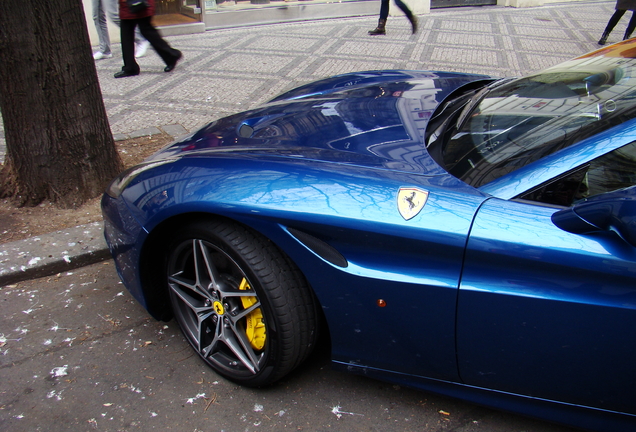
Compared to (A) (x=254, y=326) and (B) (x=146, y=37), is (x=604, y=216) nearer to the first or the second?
(A) (x=254, y=326)

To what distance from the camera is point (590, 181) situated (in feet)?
5.51

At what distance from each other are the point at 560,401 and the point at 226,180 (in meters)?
1.35

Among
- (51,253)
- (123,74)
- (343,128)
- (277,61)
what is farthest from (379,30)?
(343,128)

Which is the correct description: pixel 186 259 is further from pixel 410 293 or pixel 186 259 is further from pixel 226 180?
pixel 410 293

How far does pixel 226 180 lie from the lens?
1991mm

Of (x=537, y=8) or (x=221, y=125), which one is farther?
(x=537, y=8)

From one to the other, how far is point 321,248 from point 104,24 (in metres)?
7.05

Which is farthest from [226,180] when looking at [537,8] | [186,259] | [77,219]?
[537,8]

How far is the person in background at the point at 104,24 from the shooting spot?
7.51 m

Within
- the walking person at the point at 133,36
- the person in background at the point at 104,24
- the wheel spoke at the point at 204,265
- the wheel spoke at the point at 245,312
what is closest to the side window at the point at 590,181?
the wheel spoke at the point at 245,312

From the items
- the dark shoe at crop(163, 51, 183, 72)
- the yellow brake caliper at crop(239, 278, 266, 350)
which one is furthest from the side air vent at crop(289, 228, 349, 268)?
the dark shoe at crop(163, 51, 183, 72)

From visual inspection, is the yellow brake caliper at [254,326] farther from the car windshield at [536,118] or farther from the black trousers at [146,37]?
the black trousers at [146,37]

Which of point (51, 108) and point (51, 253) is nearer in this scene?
point (51, 253)

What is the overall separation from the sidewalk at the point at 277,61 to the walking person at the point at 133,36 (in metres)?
0.15
